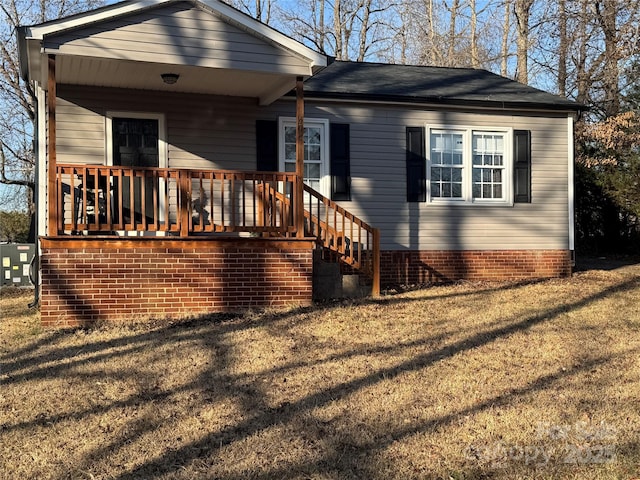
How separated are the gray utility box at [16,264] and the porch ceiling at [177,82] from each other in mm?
4313

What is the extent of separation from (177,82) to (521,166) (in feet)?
20.1

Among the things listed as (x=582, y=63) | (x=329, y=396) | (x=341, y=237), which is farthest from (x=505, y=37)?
(x=329, y=396)

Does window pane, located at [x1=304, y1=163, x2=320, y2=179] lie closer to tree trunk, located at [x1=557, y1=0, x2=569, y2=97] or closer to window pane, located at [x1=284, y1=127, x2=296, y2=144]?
window pane, located at [x1=284, y1=127, x2=296, y2=144]

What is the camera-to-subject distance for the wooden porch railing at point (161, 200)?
7445 millimetres

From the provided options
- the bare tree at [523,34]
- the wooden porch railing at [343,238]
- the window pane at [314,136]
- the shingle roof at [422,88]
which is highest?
the bare tree at [523,34]

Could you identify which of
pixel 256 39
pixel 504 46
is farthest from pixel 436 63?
pixel 256 39

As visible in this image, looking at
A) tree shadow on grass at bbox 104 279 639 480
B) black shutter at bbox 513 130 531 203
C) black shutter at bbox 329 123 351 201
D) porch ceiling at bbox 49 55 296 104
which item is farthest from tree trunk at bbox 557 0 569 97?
tree shadow on grass at bbox 104 279 639 480

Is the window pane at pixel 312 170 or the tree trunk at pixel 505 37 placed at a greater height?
the tree trunk at pixel 505 37

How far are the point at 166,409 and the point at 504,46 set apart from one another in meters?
25.1

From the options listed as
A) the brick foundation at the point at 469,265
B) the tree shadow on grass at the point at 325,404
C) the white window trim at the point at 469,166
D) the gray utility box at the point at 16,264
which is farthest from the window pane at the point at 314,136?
the gray utility box at the point at 16,264

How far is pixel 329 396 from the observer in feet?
15.6

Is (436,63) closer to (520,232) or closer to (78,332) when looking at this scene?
(520,232)

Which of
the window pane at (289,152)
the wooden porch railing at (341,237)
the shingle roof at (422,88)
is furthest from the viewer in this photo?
the shingle roof at (422,88)

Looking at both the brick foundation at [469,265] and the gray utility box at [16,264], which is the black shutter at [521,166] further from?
the gray utility box at [16,264]
